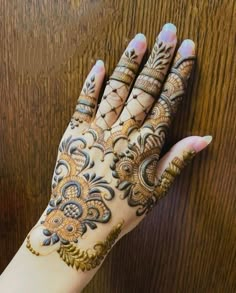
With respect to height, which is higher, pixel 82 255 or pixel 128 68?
pixel 128 68

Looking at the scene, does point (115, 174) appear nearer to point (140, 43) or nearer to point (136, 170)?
point (136, 170)

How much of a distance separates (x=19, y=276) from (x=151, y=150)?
272 mm

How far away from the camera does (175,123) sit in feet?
1.70

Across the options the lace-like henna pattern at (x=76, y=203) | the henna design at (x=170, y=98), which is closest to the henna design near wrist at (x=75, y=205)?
the lace-like henna pattern at (x=76, y=203)

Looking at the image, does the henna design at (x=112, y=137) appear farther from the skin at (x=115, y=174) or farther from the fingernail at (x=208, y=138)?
the fingernail at (x=208, y=138)

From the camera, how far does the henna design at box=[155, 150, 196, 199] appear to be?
0.49 m

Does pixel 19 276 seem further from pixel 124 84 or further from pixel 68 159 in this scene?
pixel 124 84

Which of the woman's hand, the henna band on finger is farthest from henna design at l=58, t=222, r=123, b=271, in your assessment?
the henna band on finger

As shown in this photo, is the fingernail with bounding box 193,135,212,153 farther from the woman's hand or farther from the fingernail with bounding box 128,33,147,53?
the fingernail with bounding box 128,33,147,53

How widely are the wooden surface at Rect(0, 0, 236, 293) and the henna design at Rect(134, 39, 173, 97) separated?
32 mm

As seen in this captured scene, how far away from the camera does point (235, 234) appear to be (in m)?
0.53

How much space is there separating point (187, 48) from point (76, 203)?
0.27 metres

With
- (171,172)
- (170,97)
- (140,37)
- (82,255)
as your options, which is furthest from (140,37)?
(82,255)

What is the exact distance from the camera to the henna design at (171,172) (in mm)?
493
